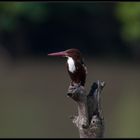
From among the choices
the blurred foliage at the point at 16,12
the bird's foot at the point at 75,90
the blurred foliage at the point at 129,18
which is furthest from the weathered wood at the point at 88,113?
the blurred foliage at the point at 16,12

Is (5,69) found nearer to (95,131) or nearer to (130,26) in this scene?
(130,26)

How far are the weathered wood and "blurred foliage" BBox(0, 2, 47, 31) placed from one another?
18.7 meters

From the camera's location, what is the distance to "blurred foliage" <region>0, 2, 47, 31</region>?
21625 mm

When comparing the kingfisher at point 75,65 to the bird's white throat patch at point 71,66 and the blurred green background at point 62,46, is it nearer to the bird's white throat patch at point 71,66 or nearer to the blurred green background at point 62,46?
the bird's white throat patch at point 71,66

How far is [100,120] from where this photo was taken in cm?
271

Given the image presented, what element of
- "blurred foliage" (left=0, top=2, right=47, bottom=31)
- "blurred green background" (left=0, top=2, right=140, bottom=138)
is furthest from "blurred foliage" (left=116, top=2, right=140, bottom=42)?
"blurred foliage" (left=0, top=2, right=47, bottom=31)

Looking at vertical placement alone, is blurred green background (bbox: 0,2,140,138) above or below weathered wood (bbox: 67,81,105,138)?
below

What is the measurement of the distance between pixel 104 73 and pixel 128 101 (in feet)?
13.9

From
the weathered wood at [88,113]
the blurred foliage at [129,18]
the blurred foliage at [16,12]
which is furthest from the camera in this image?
the blurred foliage at [16,12]

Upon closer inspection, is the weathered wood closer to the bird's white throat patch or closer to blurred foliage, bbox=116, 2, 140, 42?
the bird's white throat patch

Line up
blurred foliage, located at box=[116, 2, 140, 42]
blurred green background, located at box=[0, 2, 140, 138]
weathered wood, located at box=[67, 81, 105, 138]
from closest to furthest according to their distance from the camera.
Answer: weathered wood, located at box=[67, 81, 105, 138]
blurred green background, located at box=[0, 2, 140, 138]
blurred foliage, located at box=[116, 2, 140, 42]

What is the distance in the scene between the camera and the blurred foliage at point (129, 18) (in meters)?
21.5

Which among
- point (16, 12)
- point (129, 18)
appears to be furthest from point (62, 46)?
point (129, 18)

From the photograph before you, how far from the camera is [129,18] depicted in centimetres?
2209
